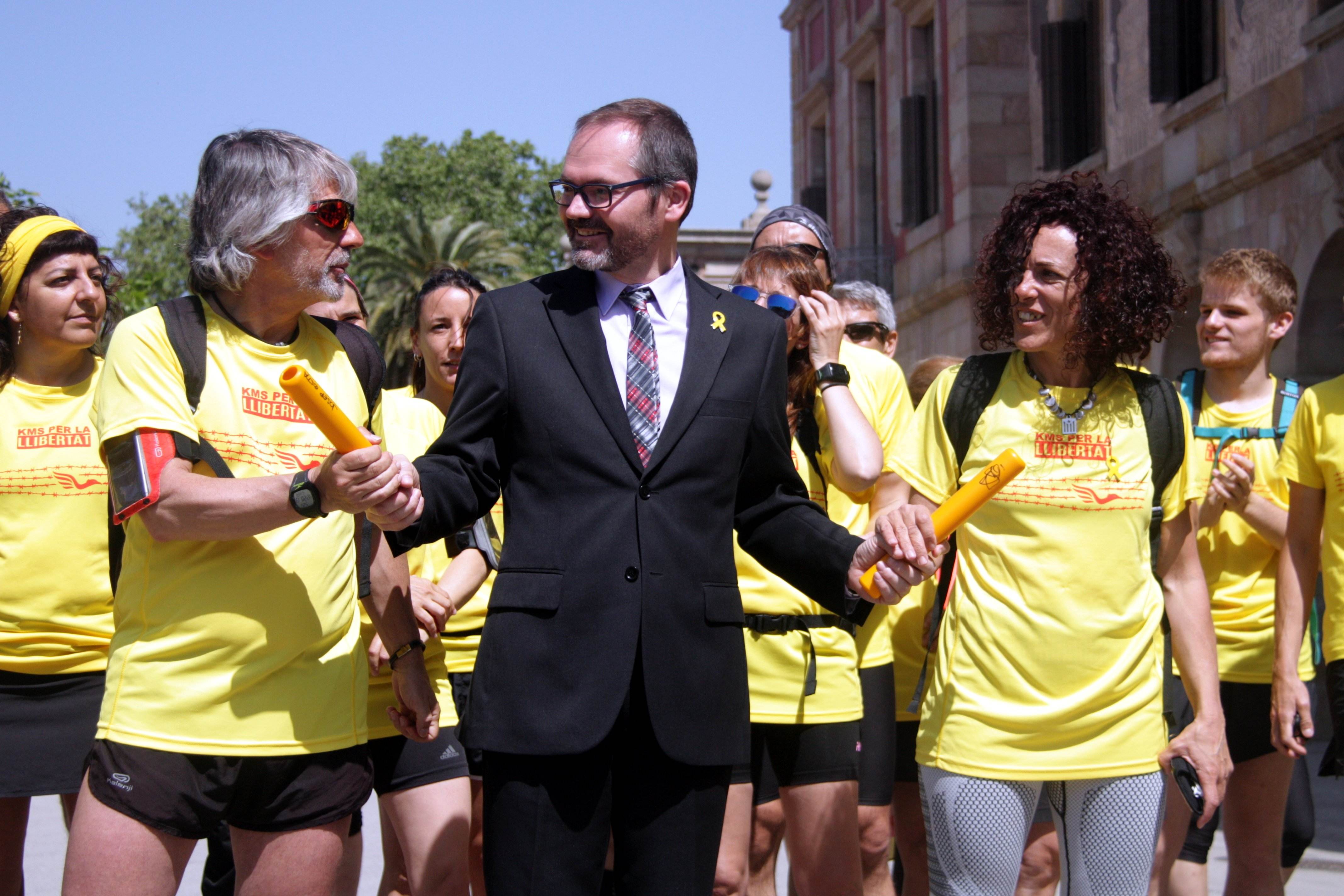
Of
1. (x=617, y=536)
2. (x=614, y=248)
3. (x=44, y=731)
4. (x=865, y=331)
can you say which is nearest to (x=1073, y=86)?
(x=865, y=331)

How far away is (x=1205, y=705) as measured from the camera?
12.8 feet

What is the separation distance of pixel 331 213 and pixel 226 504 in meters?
0.78

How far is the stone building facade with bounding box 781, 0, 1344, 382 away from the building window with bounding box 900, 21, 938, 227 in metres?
0.03

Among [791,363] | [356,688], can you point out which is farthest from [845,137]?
[356,688]

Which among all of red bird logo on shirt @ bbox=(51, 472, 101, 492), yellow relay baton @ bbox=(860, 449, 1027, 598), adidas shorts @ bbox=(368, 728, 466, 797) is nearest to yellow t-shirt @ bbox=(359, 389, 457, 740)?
adidas shorts @ bbox=(368, 728, 466, 797)

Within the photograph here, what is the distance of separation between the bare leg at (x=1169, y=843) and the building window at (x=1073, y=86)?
39.0 ft

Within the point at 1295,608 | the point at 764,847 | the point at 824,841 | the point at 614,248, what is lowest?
the point at 764,847

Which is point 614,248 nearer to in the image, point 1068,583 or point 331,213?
point 331,213

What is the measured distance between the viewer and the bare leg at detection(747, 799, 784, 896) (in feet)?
16.0

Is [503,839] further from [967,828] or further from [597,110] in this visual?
[597,110]

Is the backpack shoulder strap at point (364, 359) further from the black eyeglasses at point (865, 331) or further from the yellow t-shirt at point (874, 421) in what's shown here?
the black eyeglasses at point (865, 331)

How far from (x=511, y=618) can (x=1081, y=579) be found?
157cm

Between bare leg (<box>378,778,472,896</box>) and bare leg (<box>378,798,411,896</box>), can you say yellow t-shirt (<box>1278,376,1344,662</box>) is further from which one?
bare leg (<box>378,798,411,896</box>)

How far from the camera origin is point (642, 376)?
320 cm
